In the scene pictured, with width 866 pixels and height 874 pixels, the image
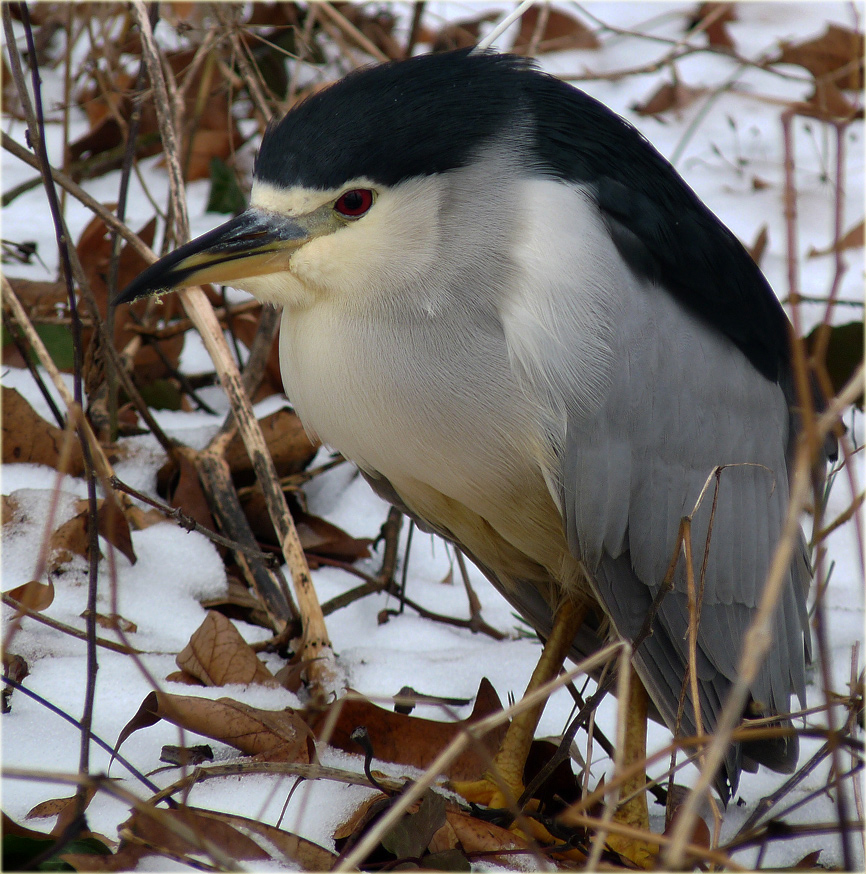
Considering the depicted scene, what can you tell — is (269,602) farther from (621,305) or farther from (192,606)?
(621,305)

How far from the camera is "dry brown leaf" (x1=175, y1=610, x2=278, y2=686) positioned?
80.7 inches

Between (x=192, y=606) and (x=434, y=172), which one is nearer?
(x=434, y=172)

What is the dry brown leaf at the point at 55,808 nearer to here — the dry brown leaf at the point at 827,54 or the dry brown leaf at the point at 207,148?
the dry brown leaf at the point at 207,148

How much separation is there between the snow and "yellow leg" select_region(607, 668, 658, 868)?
10 centimetres

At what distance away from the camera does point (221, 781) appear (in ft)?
5.71

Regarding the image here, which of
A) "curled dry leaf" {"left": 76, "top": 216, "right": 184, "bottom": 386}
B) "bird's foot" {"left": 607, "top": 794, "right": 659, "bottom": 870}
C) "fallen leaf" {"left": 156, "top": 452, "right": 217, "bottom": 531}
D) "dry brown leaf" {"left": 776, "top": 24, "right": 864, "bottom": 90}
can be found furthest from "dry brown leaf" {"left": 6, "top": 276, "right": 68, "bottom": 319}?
"dry brown leaf" {"left": 776, "top": 24, "right": 864, "bottom": 90}

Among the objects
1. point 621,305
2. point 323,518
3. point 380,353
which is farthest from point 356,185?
point 323,518

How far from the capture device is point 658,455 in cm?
194

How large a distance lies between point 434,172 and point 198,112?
1.57 metres

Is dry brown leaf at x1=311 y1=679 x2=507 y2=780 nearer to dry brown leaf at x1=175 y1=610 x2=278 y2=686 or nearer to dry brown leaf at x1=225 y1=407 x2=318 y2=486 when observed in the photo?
dry brown leaf at x1=175 y1=610 x2=278 y2=686

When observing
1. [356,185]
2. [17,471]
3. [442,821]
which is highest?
[356,185]

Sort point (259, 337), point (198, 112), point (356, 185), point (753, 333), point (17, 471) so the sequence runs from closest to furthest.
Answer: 1. point (356, 185)
2. point (753, 333)
3. point (17, 471)
4. point (259, 337)
5. point (198, 112)

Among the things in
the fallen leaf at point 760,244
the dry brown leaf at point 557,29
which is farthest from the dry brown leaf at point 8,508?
the dry brown leaf at point 557,29

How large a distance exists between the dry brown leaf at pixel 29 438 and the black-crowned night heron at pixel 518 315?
0.83 meters
